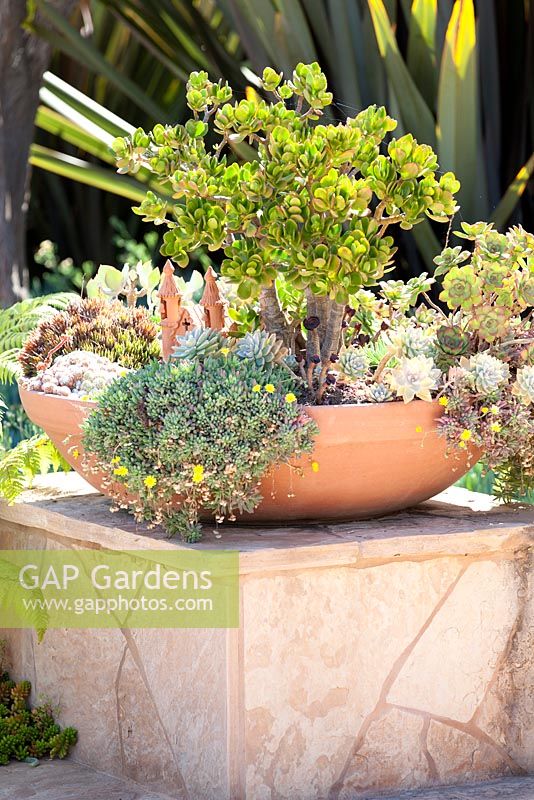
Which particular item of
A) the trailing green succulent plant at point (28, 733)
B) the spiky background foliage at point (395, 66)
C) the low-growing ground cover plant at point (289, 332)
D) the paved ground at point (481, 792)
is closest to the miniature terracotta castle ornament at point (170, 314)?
the low-growing ground cover plant at point (289, 332)

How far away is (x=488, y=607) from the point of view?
2189 millimetres

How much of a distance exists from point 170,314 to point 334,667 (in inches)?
31.6

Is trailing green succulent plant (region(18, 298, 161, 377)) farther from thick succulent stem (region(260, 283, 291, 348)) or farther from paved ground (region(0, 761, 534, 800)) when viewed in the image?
paved ground (region(0, 761, 534, 800))

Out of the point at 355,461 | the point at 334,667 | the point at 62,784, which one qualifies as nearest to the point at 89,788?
the point at 62,784

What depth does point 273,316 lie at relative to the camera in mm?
2266

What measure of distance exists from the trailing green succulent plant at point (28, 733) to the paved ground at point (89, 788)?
3 centimetres

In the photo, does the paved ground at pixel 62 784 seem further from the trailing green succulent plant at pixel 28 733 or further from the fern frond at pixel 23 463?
the fern frond at pixel 23 463

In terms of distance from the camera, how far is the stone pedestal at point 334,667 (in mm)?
2006

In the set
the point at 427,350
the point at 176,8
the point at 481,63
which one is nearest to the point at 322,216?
the point at 427,350

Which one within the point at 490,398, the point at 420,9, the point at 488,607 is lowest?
the point at 488,607

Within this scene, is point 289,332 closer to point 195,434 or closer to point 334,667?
point 195,434

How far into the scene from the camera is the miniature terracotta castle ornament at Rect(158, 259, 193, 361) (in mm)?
2318

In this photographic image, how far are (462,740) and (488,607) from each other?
269 millimetres

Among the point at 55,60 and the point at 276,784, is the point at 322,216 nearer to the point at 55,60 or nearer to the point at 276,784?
the point at 276,784
